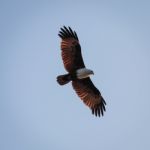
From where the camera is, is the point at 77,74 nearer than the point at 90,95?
Yes

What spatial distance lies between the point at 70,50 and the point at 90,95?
197cm

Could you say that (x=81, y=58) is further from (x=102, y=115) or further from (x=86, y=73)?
(x=102, y=115)

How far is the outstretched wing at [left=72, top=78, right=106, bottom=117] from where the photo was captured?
25953 millimetres

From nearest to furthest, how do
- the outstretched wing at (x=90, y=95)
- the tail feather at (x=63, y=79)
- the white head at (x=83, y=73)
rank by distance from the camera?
1. the tail feather at (x=63, y=79)
2. the white head at (x=83, y=73)
3. the outstretched wing at (x=90, y=95)

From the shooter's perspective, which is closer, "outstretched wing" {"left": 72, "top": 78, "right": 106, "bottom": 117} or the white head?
the white head

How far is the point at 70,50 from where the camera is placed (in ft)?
84.0

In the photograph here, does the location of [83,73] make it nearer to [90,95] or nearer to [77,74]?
[77,74]

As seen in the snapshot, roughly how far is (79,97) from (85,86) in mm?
475

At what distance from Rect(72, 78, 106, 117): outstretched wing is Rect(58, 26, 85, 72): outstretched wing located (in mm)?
694

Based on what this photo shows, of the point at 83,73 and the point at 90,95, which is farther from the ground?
the point at 83,73

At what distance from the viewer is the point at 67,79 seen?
2498 centimetres

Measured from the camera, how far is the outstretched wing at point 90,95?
85.1 feet

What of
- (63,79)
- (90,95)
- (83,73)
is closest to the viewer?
(63,79)

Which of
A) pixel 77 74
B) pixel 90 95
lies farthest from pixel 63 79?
pixel 90 95
